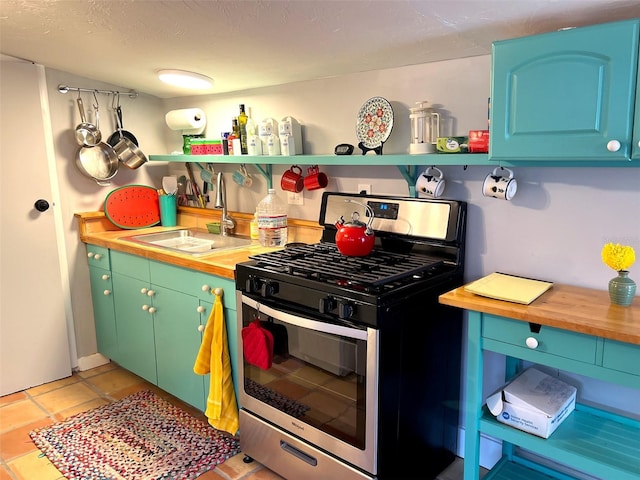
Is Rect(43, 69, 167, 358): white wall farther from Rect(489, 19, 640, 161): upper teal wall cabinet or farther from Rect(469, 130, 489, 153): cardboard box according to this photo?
Rect(489, 19, 640, 161): upper teal wall cabinet

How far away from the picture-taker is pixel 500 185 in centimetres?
184

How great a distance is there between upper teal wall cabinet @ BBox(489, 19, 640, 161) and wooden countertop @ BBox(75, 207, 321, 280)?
120 centimetres

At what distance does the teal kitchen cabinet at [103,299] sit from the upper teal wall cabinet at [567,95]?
93.7 inches

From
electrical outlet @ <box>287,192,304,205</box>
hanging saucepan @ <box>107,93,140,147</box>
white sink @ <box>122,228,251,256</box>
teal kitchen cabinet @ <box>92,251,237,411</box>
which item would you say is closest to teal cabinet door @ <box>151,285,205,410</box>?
teal kitchen cabinet @ <box>92,251,237,411</box>

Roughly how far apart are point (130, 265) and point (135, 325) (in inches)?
13.9

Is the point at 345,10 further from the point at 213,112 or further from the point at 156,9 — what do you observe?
the point at 213,112

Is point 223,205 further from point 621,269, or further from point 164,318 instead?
point 621,269

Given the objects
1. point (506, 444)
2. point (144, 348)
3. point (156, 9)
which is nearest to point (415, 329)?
point (506, 444)

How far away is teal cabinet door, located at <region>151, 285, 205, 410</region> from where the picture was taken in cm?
245

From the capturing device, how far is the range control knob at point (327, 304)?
5.57ft

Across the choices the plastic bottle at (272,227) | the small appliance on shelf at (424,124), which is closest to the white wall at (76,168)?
the plastic bottle at (272,227)

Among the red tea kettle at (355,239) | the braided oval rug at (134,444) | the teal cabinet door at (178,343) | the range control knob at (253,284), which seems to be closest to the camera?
the range control knob at (253,284)

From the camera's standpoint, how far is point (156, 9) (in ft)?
5.99

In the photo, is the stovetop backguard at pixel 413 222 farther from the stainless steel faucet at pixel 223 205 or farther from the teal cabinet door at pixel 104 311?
the teal cabinet door at pixel 104 311
